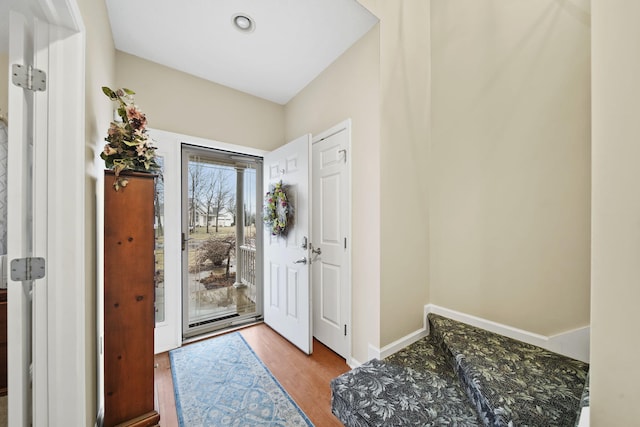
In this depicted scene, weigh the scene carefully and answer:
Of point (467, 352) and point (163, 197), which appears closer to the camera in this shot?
point (467, 352)

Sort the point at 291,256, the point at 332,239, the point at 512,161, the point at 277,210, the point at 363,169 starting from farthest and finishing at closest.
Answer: the point at 277,210
the point at 291,256
the point at 332,239
the point at 363,169
the point at 512,161

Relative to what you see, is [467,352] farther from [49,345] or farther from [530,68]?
[49,345]

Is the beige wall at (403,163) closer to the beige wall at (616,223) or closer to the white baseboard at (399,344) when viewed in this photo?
the white baseboard at (399,344)

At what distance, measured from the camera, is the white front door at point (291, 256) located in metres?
2.25

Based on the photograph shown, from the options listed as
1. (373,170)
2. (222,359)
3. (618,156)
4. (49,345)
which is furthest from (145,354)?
(618,156)

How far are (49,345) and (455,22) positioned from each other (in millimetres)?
3390

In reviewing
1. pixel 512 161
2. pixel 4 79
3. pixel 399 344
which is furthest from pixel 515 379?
pixel 4 79

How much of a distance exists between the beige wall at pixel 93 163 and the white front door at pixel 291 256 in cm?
144

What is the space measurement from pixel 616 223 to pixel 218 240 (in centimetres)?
301

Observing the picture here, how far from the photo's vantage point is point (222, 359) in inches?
85.7

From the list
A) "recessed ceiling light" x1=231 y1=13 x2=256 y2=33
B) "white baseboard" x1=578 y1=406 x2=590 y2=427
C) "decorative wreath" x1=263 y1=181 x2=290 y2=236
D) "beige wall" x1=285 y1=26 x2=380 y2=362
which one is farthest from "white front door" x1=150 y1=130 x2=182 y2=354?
"white baseboard" x1=578 y1=406 x2=590 y2=427

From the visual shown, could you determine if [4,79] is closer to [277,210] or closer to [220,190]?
[220,190]

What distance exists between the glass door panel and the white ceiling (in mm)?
860

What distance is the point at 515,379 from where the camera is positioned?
134 centimetres
